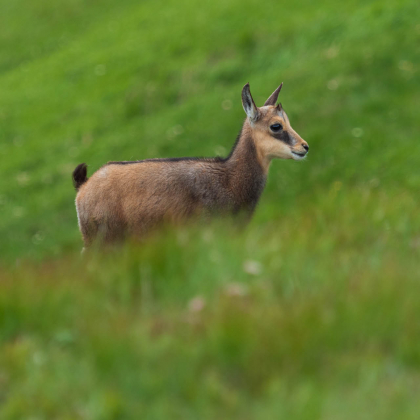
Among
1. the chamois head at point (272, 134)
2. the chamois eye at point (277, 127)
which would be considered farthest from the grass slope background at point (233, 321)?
the chamois eye at point (277, 127)

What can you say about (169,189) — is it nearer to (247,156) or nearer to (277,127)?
(247,156)

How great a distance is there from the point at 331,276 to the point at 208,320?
4.12ft

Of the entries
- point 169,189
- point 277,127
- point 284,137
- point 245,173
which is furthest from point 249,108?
point 169,189

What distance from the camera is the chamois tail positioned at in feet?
36.0

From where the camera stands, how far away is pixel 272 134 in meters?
11.3

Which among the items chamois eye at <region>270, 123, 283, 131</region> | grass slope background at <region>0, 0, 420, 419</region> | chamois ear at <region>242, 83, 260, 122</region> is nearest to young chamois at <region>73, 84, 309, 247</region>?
chamois eye at <region>270, 123, 283, 131</region>

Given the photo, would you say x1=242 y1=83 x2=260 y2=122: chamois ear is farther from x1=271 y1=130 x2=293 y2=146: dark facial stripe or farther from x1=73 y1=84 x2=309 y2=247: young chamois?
x1=271 y1=130 x2=293 y2=146: dark facial stripe

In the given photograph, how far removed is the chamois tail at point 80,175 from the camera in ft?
36.0

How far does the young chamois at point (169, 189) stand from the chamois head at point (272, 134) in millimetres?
17

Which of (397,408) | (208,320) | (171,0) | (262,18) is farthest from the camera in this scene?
(171,0)

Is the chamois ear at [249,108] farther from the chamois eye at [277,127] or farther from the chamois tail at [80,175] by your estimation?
the chamois tail at [80,175]

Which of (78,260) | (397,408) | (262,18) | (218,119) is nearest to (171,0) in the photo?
(262,18)

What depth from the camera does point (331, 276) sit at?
218 inches

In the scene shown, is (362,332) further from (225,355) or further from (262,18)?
(262,18)
